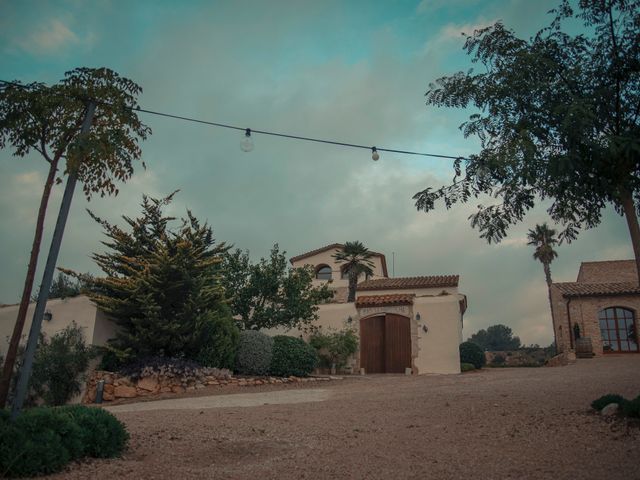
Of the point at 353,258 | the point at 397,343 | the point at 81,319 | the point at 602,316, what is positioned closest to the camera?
the point at 81,319

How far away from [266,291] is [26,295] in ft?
40.2

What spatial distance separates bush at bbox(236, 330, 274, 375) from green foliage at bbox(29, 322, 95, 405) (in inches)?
168

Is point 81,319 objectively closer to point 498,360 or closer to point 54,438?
point 54,438

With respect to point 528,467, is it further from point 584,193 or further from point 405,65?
point 405,65

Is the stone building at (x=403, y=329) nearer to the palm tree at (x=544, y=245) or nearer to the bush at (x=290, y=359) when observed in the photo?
the bush at (x=290, y=359)

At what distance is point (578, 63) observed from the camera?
839 centimetres

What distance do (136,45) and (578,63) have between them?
7924 millimetres

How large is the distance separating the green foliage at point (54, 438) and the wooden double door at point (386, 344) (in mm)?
14813

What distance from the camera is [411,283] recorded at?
1066 inches

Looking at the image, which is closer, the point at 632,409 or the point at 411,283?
the point at 632,409

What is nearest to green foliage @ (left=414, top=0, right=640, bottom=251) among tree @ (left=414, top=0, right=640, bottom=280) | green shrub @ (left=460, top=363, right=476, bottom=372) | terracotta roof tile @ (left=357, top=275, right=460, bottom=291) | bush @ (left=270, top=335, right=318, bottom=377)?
tree @ (left=414, top=0, right=640, bottom=280)

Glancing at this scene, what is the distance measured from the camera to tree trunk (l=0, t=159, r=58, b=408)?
18.9 feet

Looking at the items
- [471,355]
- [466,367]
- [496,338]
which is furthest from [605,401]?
[496,338]

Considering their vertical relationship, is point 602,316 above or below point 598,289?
below
